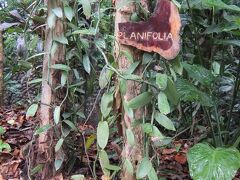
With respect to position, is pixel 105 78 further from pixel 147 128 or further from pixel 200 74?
pixel 200 74

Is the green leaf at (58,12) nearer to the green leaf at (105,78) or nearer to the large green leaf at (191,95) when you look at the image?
the green leaf at (105,78)

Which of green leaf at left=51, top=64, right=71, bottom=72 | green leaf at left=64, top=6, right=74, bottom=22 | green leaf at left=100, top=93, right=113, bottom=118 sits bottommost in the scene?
green leaf at left=100, top=93, right=113, bottom=118

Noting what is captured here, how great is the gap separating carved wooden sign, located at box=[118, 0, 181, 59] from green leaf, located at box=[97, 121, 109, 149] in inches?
10.6


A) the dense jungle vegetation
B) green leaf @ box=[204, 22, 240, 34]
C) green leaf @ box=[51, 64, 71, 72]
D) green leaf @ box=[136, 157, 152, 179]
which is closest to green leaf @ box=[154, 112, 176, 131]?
the dense jungle vegetation

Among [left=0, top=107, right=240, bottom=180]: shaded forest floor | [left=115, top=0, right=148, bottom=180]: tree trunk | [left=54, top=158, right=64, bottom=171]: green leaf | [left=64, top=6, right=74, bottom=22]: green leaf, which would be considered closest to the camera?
[left=115, top=0, right=148, bottom=180]: tree trunk

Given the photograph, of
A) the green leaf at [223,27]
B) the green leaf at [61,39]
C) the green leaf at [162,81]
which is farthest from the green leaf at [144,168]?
the green leaf at [223,27]

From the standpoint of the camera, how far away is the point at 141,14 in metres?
1.25

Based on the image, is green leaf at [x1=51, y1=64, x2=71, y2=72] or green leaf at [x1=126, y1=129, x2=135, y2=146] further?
green leaf at [x1=51, y1=64, x2=71, y2=72]

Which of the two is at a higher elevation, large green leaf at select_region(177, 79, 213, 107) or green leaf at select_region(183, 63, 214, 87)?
green leaf at select_region(183, 63, 214, 87)

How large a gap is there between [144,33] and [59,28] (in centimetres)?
41

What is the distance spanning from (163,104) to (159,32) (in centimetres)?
22

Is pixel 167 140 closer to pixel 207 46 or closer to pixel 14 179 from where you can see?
pixel 14 179

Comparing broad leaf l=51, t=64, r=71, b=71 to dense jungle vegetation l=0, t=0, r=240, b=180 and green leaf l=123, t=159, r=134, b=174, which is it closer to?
Result: dense jungle vegetation l=0, t=0, r=240, b=180

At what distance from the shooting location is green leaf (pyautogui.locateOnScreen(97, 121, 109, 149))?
3.86 feet
